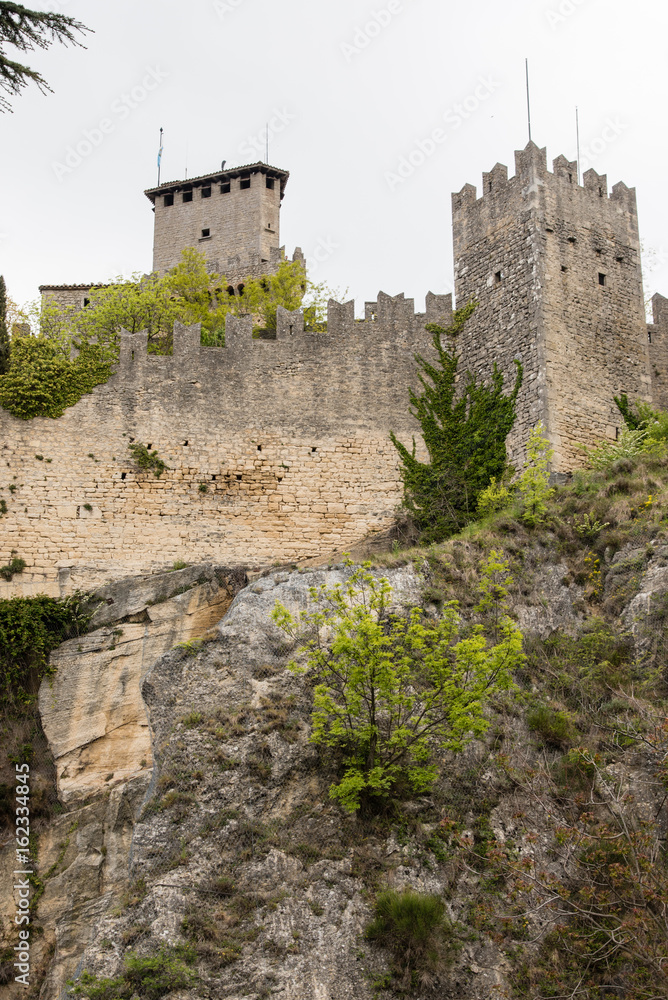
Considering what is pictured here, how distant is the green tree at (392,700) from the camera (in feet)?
44.3

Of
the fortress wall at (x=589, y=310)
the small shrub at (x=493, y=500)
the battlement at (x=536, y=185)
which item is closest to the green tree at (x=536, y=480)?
the small shrub at (x=493, y=500)

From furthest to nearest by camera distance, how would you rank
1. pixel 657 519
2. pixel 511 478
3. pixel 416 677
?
pixel 511 478
pixel 657 519
pixel 416 677

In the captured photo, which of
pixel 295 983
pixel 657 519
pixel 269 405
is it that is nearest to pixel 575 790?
pixel 295 983

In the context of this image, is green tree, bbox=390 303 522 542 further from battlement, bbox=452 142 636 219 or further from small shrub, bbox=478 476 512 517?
battlement, bbox=452 142 636 219

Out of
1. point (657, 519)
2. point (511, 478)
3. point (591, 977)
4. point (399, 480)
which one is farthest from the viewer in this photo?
point (399, 480)

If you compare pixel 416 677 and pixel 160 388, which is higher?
pixel 160 388

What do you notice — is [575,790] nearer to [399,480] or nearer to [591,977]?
[591,977]

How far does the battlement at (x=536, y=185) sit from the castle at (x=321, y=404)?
0.03 meters

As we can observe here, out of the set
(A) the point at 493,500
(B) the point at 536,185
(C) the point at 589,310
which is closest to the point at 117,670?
(A) the point at 493,500

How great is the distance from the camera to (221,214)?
4062 centimetres

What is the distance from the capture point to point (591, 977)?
1160 cm

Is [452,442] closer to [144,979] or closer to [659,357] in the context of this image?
[659,357]

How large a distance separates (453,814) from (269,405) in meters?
11.2

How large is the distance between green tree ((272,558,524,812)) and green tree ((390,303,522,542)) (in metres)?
6.83
